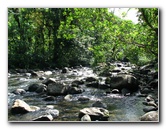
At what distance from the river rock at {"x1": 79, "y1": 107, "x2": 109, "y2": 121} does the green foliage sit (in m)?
0.78

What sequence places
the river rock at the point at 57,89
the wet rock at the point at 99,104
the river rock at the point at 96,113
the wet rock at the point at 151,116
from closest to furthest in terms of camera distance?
the wet rock at the point at 151,116 → the river rock at the point at 96,113 → the wet rock at the point at 99,104 → the river rock at the point at 57,89

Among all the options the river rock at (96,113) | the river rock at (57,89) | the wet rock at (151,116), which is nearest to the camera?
the wet rock at (151,116)

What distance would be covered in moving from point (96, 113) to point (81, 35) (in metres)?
1.31

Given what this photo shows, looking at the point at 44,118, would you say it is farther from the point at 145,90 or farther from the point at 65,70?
the point at 145,90

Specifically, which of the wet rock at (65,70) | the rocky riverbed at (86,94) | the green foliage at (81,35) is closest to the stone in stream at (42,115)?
the rocky riverbed at (86,94)

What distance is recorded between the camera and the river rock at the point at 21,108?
14.7 ft

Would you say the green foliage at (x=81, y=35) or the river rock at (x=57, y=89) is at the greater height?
the green foliage at (x=81, y=35)

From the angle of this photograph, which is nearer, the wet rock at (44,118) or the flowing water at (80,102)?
the wet rock at (44,118)

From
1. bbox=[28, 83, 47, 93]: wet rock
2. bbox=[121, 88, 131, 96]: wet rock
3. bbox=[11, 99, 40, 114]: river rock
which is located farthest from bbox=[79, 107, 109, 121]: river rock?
bbox=[28, 83, 47, 93]: wet rock

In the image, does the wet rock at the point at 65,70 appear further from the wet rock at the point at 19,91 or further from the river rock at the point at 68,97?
the wet rock at the point at 19,91
